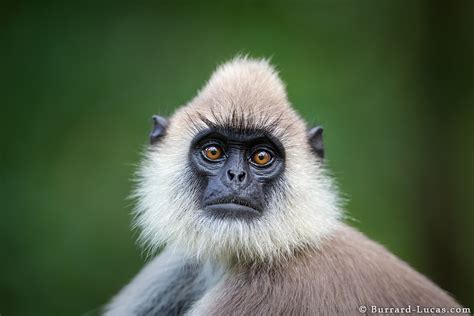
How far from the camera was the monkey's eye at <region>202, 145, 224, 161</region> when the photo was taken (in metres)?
4.10

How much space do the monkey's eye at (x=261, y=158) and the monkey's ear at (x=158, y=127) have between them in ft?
2.24

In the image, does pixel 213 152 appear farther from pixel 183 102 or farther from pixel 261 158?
pixel 183 102

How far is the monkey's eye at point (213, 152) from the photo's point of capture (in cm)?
410

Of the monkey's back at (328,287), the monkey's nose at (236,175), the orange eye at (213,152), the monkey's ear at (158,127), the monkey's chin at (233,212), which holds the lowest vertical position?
the monkey's back at (328,287)

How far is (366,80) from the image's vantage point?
28.1 ft

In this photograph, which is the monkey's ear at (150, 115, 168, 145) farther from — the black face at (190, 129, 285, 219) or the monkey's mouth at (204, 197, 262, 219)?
the monkey's mouth at (204, 197, 262, 219)

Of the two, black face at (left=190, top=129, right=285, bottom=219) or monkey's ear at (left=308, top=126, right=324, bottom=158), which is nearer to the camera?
black face at (left=190, top=129, right=285, bottom=219)

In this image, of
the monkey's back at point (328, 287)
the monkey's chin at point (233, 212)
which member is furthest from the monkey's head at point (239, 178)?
the monkey's back at point (328, 287)

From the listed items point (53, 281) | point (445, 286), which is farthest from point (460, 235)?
point (53, 281)

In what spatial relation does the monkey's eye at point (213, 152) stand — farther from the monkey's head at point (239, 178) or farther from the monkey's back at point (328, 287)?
the monkey's back at point (328, 287)

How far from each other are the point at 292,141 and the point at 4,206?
176 inches

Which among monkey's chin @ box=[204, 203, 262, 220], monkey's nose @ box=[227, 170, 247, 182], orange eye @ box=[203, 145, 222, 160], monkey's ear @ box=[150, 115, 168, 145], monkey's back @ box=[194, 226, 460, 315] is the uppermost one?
monkey's ear @ box=[150, 115, 168, 145]

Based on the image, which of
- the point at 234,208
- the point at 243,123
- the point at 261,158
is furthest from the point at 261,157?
the point at 234,208

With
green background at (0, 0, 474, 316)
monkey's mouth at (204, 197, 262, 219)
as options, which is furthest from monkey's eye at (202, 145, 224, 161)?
green background at (0, 0, 474, 316)
